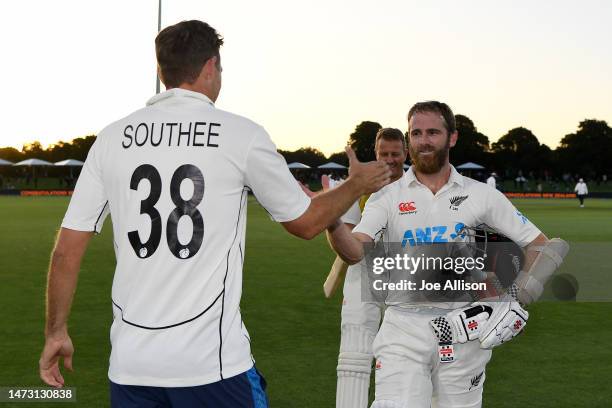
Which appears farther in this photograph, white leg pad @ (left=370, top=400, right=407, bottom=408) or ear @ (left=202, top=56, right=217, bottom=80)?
white leg pad @ (left=370, top=400, right=407, bottom=408)

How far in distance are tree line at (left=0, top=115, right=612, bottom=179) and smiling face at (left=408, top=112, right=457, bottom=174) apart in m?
121

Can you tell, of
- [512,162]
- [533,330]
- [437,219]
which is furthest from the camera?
[512,162]

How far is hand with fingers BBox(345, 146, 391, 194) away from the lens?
10.1 ft

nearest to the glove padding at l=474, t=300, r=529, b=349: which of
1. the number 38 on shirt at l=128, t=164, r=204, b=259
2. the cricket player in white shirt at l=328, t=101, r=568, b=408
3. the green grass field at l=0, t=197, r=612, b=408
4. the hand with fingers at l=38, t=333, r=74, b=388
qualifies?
the cricket player in white shirt at l=328, t=101, r=568, b=408

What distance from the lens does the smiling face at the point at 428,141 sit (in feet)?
14.8

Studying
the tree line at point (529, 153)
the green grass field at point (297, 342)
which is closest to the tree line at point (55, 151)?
the tree line at point (529, 153)

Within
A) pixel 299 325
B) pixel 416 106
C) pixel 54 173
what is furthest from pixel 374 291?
pixel 54 173

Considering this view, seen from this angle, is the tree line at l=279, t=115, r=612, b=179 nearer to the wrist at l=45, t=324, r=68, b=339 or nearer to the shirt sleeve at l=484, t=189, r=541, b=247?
the shirt sleeve at l=484, t=189, r=541, b=247

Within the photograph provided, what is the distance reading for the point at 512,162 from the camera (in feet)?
444

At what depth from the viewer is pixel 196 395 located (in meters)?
2.80

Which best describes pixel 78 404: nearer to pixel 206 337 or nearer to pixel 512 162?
pixel 206 337

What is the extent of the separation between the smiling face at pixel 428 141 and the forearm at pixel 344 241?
3.64 ft

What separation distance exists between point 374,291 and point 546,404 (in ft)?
6.29
